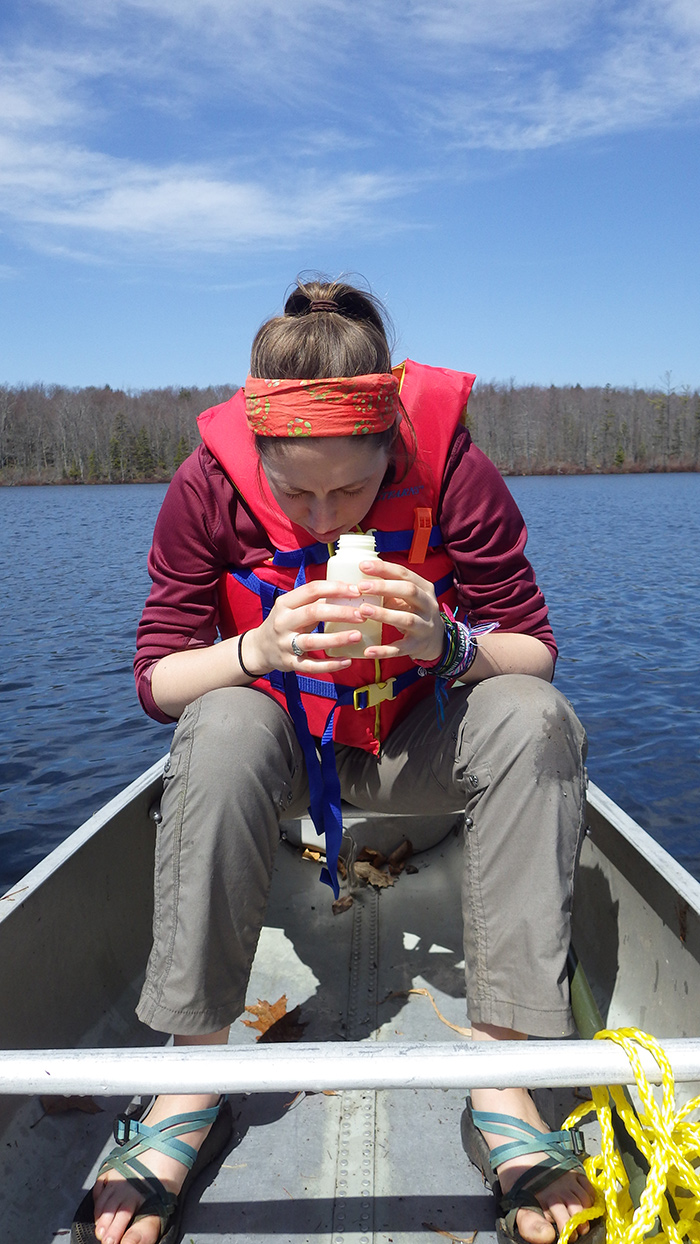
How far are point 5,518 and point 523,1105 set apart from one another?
138 feet

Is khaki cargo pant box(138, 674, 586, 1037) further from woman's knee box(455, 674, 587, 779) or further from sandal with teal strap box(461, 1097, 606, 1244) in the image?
sandal with teal strap box(461, 1097, 606, 1244)

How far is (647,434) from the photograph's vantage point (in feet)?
336

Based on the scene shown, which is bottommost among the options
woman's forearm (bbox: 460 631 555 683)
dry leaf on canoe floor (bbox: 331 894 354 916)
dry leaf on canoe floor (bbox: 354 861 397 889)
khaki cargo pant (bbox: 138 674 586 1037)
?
dry leaf on canoe floor (bbox: 331 894 354 916)

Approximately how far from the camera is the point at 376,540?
227 cm

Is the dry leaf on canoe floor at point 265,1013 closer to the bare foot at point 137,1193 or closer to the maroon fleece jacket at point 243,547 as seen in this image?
the bare foot at point 137,1193

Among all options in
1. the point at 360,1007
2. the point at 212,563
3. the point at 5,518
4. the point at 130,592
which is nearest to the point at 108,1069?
the point at 212,563

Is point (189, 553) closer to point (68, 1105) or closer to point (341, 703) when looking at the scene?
point (341, 703)

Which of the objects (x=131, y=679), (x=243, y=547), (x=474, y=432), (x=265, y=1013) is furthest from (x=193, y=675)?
(x=474, y=432)

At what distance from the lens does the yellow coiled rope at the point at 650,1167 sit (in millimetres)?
1415

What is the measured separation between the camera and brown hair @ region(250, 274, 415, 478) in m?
1.93

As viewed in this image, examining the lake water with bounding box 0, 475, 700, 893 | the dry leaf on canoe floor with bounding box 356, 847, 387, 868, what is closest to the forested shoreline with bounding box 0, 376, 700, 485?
the lake water with bounding box 0, 475, 700, 893

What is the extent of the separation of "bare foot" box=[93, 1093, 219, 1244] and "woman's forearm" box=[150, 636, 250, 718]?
87 centimetres

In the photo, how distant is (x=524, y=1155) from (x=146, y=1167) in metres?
0.76

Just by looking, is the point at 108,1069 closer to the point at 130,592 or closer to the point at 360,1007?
the point at 360,1007
